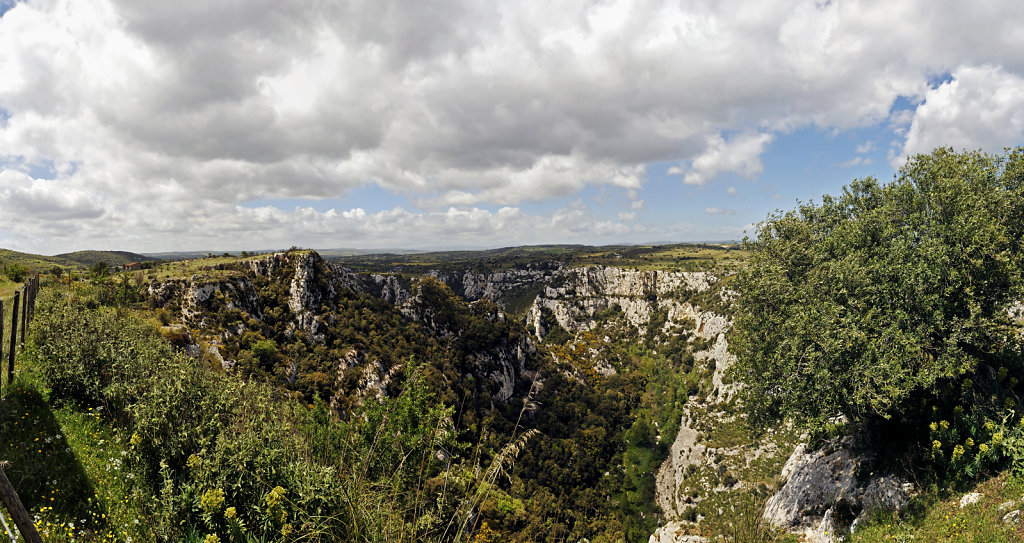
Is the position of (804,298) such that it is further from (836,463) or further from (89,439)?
(89,439)

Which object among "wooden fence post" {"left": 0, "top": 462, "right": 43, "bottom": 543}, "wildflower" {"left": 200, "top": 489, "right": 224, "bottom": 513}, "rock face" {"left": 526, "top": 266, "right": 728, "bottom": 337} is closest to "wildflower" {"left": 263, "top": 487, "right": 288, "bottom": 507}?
"wildflower" {"left": 200, "top": 489, "right": 224, "bottom": 513}

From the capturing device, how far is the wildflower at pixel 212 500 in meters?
6.08

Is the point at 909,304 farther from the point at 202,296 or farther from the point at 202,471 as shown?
the point at 202,296

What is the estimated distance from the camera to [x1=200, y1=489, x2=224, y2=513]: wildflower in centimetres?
608

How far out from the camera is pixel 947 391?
14.2 meters

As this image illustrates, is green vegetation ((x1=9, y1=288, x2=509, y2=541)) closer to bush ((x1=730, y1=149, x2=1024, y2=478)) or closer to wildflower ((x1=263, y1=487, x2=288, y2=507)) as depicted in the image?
wildflower ((x1=263, y1=487, x2=288, y2=507))

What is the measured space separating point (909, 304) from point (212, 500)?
21790 mm

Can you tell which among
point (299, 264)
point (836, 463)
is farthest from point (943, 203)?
point (299, 264)

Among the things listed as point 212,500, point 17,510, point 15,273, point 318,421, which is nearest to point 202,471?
point 212,500

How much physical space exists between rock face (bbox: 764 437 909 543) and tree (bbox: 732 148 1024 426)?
9.79 ft

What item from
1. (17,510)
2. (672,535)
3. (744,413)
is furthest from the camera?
(672,535)

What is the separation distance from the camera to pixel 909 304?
1411cm

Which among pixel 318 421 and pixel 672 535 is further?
pixel 672 535

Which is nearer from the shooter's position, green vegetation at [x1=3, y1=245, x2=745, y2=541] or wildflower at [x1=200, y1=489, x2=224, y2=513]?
green vegetation at [x1=3, y1=245, x2=745, y2=541]
